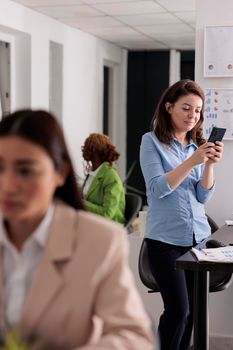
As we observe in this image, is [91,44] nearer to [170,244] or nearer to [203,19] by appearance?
[203,19]

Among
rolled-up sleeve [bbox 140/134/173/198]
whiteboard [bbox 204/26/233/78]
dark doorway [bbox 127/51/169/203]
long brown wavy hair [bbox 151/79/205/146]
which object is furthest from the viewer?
dark doorway [bbox 127/51/169/203]

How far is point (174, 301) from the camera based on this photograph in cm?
316

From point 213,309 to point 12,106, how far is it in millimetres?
3430

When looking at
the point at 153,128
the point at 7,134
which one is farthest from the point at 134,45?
the point at 7,134

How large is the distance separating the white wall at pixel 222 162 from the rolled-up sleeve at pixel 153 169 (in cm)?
111

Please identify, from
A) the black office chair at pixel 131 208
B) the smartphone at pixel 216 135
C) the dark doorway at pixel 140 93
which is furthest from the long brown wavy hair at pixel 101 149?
the dark doorway at pixel 140 93

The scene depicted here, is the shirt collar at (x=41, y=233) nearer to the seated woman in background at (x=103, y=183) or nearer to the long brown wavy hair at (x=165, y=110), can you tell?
the long brown wavy hair at (x=165, y=110)

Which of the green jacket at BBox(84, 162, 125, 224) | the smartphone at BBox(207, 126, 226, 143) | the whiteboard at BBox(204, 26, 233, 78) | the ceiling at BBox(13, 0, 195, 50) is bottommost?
the green jacket at BBox(84, 162, 125, 224)

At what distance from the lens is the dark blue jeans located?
315cm

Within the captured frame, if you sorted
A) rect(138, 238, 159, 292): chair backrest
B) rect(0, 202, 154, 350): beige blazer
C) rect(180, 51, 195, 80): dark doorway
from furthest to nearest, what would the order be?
rect(180, 51, 195, 80): dark doorway → rect(138, 238, 159, 292): chair backrest → rect(0, 202, 154, 350): beige blazer

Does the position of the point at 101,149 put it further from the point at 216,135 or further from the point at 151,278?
the point at 216,135

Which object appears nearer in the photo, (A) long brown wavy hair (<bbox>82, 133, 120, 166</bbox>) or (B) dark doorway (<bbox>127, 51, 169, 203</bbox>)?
(A) long brown wavy hair (<bbox>82, 133, 120, 166</bbox>)

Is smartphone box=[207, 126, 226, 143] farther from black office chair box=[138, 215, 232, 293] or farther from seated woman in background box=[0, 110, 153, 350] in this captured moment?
seated woman in background box=[0, 110, 153, 350]

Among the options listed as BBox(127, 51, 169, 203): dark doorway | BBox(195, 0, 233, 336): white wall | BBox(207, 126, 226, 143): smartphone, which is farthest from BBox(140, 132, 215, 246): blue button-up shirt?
BBox(127, 51, 169, 203): dark doorway
